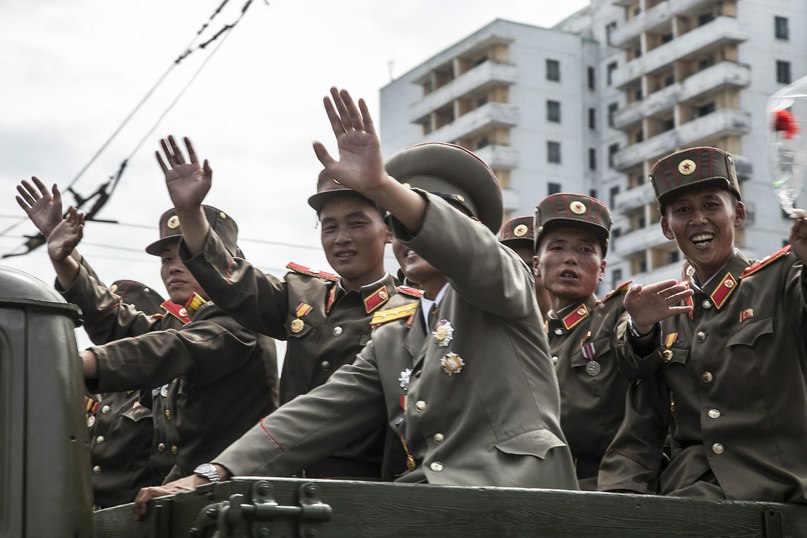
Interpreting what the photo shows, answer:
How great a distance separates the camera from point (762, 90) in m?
55.9

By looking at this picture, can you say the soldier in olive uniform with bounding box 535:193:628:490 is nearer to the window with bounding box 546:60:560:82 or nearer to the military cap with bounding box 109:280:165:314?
the military cap with bounding box 109:280:165:314

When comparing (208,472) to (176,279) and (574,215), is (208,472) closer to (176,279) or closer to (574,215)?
(574,215)

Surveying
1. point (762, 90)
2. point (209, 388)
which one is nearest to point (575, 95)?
point (762, 90)

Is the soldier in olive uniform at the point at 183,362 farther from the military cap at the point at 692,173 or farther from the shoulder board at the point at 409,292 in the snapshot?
the military cap at the point at 692,173

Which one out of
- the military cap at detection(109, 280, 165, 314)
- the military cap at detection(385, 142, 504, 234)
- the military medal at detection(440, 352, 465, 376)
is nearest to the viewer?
the military medal at detection(440, 352, 465, 376)

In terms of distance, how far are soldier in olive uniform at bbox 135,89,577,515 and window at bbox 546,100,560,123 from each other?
5762 centimetres

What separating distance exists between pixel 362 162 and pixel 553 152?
5815 centimetres

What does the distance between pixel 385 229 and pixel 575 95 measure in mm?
57826

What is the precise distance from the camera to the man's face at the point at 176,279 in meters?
7.50

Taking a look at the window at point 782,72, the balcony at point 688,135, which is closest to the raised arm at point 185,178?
the balcony at point 688,135

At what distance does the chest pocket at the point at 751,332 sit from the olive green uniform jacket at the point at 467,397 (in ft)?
4.34

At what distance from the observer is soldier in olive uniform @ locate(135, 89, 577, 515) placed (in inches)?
151

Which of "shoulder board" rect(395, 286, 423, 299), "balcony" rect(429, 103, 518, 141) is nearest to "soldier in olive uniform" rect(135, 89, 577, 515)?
"shoulder board" rect(395, 286, 423, 299)

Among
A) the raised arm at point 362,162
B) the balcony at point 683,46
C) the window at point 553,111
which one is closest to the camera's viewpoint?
the raised arm at point 362,162
